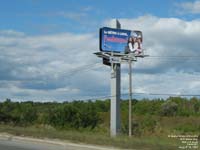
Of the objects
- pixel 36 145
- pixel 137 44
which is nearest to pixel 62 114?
pixel 137 44

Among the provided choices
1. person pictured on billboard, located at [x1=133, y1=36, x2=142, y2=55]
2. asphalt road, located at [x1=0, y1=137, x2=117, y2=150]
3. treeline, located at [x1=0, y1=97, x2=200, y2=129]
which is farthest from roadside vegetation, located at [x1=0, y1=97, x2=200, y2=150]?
person pictured on billboard, located at [x1=133, y1=36, x2=142, y2=55]

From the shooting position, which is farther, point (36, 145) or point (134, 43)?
point (134, 43)

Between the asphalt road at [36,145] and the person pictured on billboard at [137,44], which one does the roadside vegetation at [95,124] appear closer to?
the asphalt road at [36,145]

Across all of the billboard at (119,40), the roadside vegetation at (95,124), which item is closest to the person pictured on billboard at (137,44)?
the billboard at (119,40)

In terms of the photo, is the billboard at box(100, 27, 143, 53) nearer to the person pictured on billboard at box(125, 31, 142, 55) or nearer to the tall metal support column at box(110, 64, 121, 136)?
the person pictured on billboard at box(125, 31, 142, 55)

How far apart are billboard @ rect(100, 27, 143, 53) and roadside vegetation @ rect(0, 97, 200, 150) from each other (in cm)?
591

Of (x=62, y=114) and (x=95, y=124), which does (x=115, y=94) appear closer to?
(x=62, y=114)

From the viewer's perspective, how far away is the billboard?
124 ft

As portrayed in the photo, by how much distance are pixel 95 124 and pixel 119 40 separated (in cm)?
1168

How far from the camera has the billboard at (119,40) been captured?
124ft

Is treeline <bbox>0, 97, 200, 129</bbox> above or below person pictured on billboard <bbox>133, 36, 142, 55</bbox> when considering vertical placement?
below

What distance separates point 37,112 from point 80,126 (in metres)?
14.9

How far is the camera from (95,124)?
47.1 metres

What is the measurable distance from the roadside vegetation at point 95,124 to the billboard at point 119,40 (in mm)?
5906
